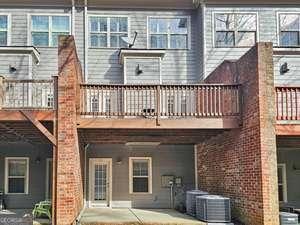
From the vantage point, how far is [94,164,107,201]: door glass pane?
626 inches

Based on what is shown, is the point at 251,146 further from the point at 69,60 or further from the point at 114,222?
the point at 69,60

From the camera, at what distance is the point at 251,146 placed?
1112 cm

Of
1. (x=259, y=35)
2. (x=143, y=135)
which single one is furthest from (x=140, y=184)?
(x=259, y=35)

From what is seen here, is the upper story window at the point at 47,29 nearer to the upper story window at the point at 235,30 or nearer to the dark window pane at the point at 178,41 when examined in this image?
the dark window pane at the point at 178,41

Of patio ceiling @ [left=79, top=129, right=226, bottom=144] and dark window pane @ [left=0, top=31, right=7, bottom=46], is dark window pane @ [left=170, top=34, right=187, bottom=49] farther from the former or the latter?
dark window pane @ [left=0, top=31, right=7, bottom=46]

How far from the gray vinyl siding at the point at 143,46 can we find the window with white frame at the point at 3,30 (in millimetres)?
3141

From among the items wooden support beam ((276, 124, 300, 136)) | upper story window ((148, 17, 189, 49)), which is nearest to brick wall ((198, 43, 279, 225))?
wooden support beam ((276, 124, 300, 136))

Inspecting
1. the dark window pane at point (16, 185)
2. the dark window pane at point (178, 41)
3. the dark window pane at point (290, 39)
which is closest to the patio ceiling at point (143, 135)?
the dark window pane at point (16, 185)

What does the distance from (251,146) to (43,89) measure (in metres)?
7.01

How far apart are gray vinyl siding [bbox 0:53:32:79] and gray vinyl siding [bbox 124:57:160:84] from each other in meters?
3.56

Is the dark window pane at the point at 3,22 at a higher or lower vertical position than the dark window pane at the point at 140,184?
higher

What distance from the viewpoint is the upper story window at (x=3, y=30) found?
15.9 metres

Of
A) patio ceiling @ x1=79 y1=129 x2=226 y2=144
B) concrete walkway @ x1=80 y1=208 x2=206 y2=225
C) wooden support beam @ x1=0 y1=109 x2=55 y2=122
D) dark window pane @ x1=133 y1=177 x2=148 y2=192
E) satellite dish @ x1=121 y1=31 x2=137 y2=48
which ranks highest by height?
satellite dish @ x1=121 y1=31 x2=137 y2=48


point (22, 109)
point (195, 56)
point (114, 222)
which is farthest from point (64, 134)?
point (195, 56)
